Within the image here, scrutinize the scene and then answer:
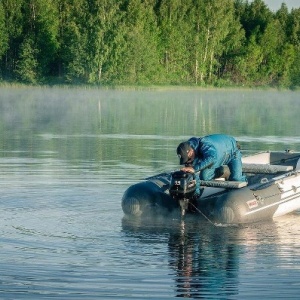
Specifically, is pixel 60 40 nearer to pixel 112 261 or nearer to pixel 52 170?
pixel 52 170

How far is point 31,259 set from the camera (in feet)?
33.1

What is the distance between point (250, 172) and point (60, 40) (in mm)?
74322

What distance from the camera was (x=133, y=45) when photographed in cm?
8256

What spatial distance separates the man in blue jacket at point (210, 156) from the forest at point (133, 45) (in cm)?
6691

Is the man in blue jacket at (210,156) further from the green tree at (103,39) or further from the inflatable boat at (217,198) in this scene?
the green tree at (103,39)

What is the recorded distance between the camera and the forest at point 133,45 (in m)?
81.1

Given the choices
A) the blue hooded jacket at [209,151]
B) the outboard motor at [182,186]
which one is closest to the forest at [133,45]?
the blue hooded jacket at [209,151]

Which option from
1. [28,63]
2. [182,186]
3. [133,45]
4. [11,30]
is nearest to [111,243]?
[182,186]

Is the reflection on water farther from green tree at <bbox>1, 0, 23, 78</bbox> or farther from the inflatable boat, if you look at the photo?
green tree at <bbox>1, 0, 23, 78</bbox>

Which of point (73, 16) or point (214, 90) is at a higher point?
point (73, 16)

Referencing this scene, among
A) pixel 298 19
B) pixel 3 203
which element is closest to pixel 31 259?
pixel 3 203

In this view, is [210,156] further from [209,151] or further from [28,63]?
[28,63]

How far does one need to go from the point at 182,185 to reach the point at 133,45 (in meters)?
70.9

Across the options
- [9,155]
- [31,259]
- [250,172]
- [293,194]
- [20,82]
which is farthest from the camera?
[20,82]
